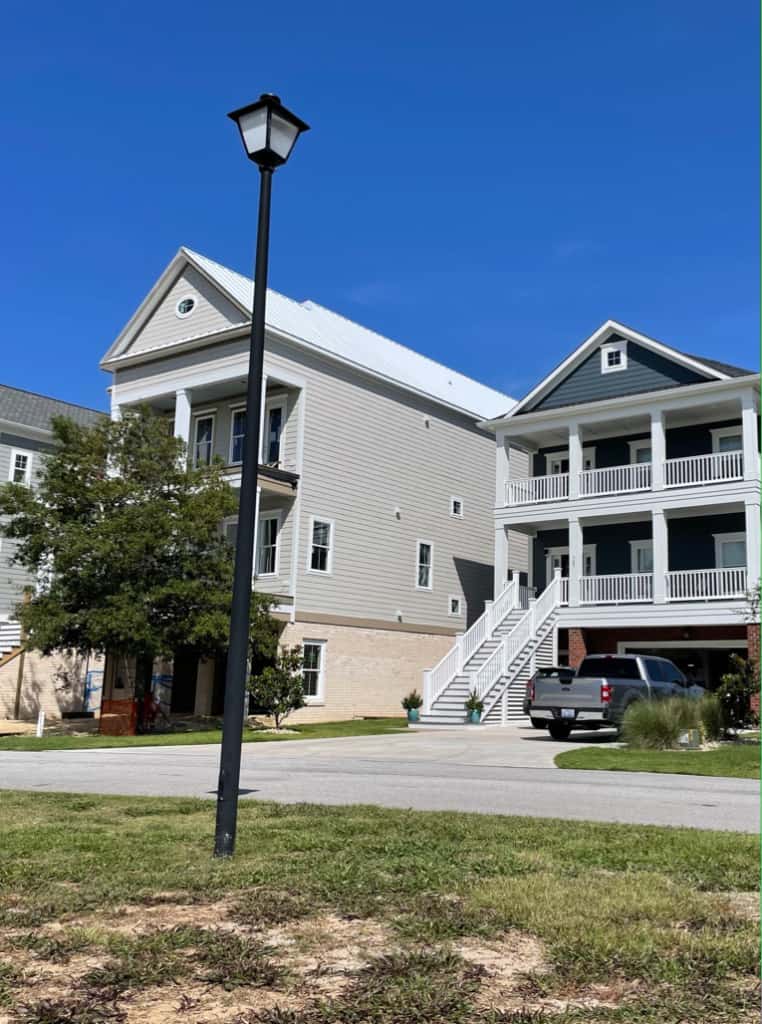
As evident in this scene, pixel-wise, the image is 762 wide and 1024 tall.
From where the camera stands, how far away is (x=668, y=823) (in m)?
8.76

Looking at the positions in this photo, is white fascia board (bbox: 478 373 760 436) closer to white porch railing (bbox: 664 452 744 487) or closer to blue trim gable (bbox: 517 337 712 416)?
blue trim gable (bbox: 517 337 712 416)

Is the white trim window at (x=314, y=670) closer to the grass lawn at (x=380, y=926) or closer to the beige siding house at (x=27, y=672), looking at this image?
the beige siding house at (x=27, y=672)

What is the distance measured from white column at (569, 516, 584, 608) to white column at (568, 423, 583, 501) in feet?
2.83

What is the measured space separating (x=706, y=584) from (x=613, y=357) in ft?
25.7

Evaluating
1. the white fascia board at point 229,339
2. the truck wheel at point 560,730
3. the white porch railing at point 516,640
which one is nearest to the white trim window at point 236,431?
the white fascia board at point 229,339

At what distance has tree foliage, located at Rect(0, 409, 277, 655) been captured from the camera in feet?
Answer: 74.4

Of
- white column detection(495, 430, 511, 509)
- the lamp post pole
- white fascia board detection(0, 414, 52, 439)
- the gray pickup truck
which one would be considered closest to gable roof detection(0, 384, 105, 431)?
white fascia board detection(0, 414, 52, 439)

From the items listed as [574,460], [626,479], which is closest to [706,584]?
[626,479]

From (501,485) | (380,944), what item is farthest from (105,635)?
(380,944)

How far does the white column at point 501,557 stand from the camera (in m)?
30.6

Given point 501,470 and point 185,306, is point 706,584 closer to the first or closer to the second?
point 501,470

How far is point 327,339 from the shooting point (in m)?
32.1

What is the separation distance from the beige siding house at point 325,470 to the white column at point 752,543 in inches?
428

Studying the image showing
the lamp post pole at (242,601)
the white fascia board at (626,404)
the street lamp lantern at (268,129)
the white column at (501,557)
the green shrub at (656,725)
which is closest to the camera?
the lamp post pole at (242,601)
